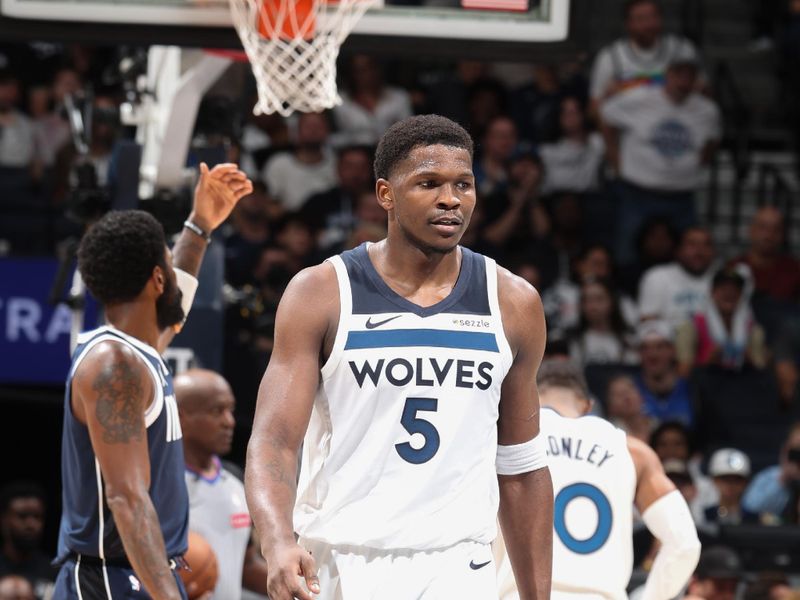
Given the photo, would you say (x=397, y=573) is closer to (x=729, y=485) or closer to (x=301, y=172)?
(x=729, y=485)

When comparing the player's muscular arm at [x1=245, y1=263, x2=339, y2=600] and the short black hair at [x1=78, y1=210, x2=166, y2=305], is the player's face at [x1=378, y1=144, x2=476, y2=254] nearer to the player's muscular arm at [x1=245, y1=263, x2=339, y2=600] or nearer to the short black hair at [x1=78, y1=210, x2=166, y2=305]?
the player's muscular arm at [x1=245, y1=263, x2=339, y2=600]

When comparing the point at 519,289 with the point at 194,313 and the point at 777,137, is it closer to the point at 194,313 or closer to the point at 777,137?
the point at 194,313

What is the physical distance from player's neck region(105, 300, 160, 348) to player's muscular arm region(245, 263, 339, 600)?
4.11ft

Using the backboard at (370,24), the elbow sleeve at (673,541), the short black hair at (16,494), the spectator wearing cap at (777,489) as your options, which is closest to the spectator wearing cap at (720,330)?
the spectator wearing cap at (777,489)

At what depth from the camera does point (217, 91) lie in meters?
7.17

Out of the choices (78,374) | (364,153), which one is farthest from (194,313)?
(364,153)

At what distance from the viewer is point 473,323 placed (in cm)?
381

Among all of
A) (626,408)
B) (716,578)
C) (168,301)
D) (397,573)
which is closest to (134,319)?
(168,301)

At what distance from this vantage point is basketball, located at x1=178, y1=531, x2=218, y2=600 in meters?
5.58

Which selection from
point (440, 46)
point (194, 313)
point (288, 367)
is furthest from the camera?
point (194, 313)

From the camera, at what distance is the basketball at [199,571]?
5582mm

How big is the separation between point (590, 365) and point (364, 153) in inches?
99.1

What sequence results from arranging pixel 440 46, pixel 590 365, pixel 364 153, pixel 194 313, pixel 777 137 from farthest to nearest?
pixel 777 137 → pixel 364 153 → pixel 590 365 → pixel 194 313 → pixel 440 46

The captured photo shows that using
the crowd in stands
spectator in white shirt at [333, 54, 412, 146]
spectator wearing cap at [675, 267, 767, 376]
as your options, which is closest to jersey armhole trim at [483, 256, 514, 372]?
the crowd in stands
